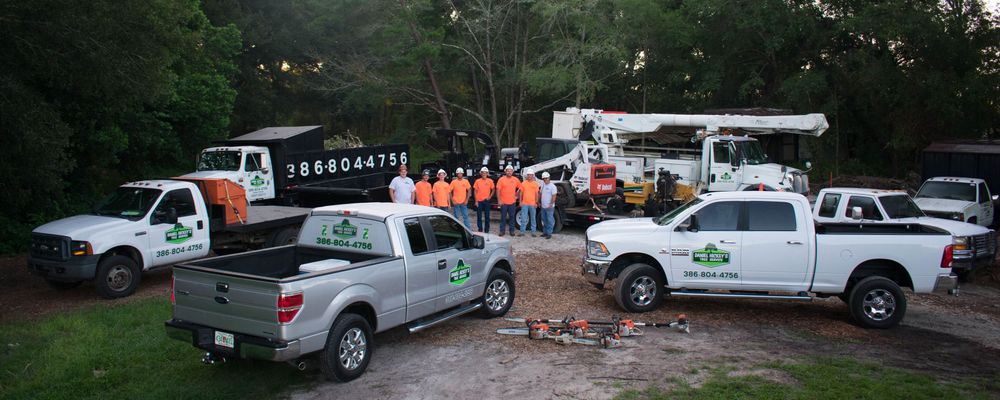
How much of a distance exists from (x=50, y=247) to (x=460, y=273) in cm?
649

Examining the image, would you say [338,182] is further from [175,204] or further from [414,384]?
[414,384]

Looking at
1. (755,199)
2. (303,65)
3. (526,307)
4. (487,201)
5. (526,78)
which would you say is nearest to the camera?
(755,199)

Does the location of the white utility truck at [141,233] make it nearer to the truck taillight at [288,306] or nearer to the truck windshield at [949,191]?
the truck taillight at [288,306]

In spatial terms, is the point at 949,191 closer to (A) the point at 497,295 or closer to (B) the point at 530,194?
(B) the point at 530,194

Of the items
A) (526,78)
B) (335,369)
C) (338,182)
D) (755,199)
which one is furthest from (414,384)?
(526,78)

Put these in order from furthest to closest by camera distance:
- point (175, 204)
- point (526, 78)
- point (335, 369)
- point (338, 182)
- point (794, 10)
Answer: point (526, 78) → point (794, 10) → point (338, 182) → point (175, 204) → point (335, 369)

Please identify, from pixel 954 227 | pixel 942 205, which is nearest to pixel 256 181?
pixel 954 227

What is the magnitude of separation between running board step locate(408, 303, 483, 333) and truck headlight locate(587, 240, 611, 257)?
1.88m

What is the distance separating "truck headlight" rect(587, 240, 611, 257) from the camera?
9.99 meters

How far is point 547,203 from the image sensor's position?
16.2 metres

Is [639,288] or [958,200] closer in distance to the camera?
[639,288]

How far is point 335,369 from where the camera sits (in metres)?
7.04

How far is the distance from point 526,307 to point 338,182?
10321mm

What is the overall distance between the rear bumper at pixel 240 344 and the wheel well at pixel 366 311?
0.91 m
